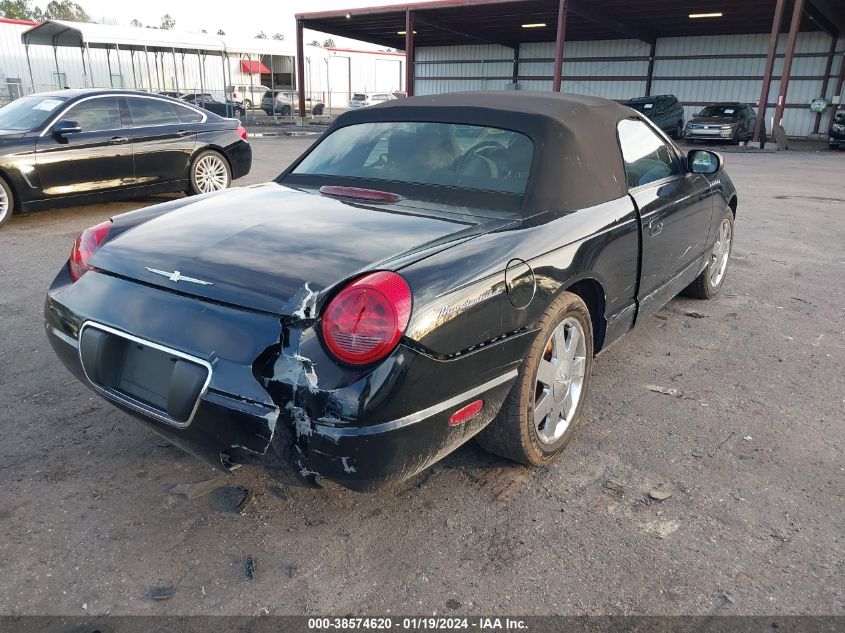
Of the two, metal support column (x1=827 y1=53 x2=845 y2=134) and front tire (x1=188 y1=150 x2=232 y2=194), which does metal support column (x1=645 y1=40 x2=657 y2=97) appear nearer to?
metal support column (x1=827 y1=53 x2=845 y2=134)

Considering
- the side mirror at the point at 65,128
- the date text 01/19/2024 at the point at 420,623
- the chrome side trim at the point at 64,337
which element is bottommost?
the date text 01/19/2024 at the point at 420,623

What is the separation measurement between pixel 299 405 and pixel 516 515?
40.8 inches

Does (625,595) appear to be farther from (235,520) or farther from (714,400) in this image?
(714,400)

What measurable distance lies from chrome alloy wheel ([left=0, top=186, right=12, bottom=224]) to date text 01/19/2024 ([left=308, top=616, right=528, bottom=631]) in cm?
694

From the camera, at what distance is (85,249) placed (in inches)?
109

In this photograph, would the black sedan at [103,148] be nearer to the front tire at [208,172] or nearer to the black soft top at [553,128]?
the front tire at [208,172]

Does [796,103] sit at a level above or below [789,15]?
below

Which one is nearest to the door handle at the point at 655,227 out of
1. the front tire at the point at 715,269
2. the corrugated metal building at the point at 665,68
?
the front tire at the point at 715,269

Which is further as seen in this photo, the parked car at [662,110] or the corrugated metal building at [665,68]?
the corrugated metal building at [665,68]

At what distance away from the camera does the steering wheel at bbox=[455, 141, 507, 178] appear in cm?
311

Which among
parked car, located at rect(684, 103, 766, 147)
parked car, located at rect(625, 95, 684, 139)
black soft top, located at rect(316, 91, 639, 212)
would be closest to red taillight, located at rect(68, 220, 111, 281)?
black soft top, located at rect(316, 91, 639, 212)

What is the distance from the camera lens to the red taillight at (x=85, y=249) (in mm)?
2729

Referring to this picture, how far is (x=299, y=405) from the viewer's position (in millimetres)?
2021

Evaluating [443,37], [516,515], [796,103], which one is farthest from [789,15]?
[516,515]
